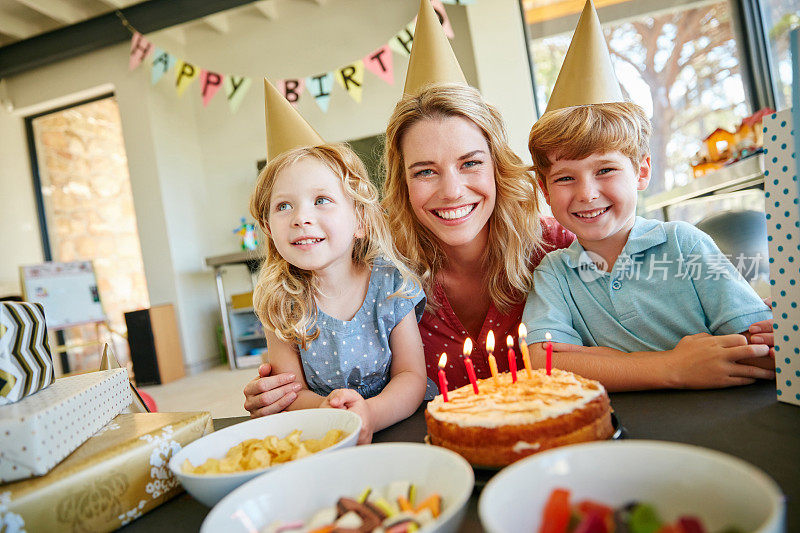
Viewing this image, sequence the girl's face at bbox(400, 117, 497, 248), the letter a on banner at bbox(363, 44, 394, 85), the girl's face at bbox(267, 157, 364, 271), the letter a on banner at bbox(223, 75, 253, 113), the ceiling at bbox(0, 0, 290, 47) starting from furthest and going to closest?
the ceiling at bbox(0, 0, 290, 47) < the letter a on banner at bbox(363, 44, 394, 85) < the letter a on banner at bbox(223, 75, 253, 113) < the girl's face at bbox(400, 117, 497, 248) < the girl's face at bbox(267, 157, 364, 271)

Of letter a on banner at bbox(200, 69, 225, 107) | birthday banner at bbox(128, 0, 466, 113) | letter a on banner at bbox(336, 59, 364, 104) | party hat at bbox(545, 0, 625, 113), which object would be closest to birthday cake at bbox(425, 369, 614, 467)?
party hat at bbox(545, 0, 625, 113)

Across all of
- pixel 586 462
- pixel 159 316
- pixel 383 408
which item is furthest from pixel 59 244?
pixel 586 462

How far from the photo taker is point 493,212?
51.0 inches

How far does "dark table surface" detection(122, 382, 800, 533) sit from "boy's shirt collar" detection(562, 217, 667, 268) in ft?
1.16

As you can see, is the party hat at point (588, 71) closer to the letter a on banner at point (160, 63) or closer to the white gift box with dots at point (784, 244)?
the white gift box with dots at point (784, 244)

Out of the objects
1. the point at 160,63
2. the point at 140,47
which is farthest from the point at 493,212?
the point at 140,47

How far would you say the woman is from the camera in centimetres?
Answer: 117

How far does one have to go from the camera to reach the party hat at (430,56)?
1277 mm

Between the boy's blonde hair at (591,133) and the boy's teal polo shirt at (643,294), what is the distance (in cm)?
17

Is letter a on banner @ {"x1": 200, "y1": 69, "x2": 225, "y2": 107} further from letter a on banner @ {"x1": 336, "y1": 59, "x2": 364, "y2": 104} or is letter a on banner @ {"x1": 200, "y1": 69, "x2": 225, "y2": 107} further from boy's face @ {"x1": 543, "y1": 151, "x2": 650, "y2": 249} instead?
boy's face @ {"x1": 543, "y1": 151, "x2": 650, "y2": 249}

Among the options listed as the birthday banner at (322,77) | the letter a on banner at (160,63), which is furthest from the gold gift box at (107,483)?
the letter a on banner at (160,63)

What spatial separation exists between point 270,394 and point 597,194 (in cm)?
74

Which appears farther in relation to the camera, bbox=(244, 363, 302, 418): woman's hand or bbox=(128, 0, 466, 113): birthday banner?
bbox=(128, 0, 466, 113): birthday banner

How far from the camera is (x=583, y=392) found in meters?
0.61
